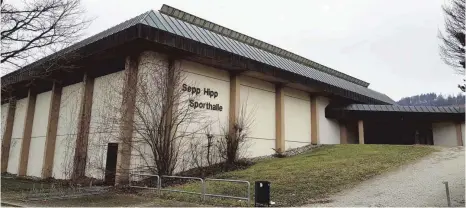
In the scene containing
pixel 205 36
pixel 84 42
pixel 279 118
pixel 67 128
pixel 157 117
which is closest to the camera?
pixel 157 117

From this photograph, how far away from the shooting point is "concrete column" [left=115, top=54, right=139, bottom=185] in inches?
623

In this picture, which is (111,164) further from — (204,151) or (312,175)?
(312,175)

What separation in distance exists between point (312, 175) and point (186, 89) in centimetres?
751

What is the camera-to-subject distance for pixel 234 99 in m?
20.5

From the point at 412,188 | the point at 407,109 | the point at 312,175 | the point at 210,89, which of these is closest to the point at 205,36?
the point at 210,89

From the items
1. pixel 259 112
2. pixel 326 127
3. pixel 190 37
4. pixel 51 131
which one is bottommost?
pixel 51 131

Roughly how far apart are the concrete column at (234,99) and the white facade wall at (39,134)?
37.9 feet

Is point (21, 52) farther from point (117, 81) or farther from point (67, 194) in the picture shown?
point (67, 194)

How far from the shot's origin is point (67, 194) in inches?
518

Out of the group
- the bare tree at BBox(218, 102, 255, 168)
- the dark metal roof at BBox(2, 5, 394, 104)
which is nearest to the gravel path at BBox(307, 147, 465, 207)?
the bare tree at BBox(218, 102, 255, 168)

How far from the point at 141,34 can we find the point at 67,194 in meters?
6.81

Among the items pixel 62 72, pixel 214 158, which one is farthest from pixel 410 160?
pixel 62 72

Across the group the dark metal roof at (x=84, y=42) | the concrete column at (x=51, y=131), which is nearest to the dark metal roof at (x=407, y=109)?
the dark metal roof at (x=84, y=42)

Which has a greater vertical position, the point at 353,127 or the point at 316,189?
the point at 353,127
